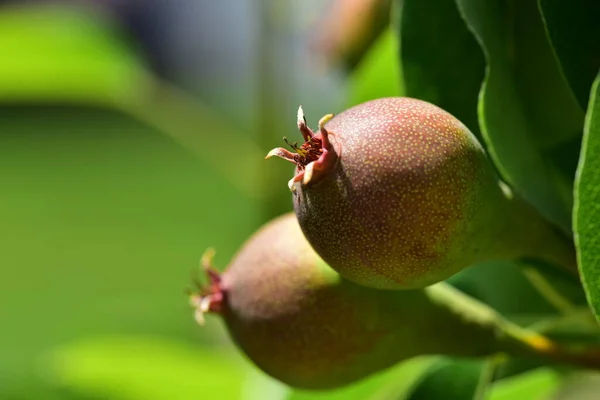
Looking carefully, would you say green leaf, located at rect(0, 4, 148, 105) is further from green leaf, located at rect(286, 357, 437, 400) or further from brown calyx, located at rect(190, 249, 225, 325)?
brown calyx, located at rect(190, 249, 225, 325)

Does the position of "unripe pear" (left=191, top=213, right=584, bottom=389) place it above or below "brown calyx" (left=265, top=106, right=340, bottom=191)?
below

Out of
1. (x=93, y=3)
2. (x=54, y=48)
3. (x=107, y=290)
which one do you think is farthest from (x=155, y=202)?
(x=54, y=48)

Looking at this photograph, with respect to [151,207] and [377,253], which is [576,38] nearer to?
[377,253]

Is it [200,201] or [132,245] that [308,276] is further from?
[200,201]

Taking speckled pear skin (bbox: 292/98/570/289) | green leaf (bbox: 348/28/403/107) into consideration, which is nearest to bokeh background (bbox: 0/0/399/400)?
green leaf (bbox: 348/28/403/107)

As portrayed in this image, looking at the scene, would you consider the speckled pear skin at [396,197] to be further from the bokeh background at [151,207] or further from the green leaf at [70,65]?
the green leaf at [70,65]

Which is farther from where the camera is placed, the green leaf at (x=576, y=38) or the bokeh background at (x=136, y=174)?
the bokeh background at (x=136, y=174)

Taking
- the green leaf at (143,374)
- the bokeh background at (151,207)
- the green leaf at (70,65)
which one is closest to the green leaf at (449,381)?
the bokeh background at (151,207)
